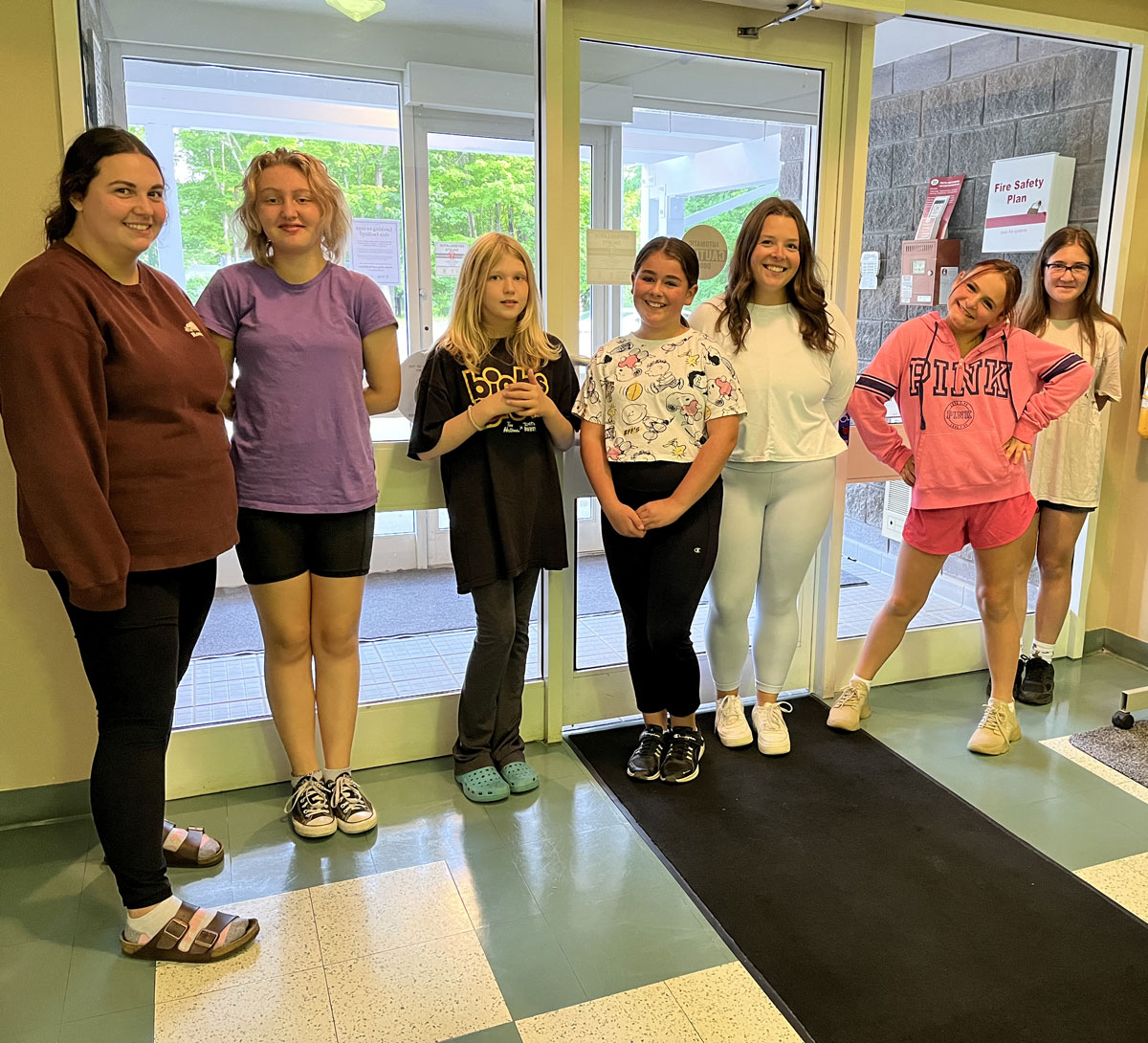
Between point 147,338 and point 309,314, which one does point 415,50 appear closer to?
point 309,314

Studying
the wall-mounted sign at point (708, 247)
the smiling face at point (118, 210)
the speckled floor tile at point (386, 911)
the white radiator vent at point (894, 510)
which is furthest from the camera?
the white radiator vent at point (894, 510)

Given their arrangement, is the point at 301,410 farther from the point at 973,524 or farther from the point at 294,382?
the point at 973,524

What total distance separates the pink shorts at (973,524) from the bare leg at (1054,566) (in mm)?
460

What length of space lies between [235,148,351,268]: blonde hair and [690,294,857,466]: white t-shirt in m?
0.96

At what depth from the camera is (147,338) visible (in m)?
1.71


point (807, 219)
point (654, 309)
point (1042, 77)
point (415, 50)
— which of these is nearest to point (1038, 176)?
point (1042, 77)

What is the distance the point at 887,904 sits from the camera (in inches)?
82.0

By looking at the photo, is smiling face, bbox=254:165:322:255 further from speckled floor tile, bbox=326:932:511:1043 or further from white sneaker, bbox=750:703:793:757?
white sneaker, bbox=750:703:793:757

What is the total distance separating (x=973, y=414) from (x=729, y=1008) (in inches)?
67.3

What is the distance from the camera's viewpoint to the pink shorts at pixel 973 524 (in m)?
2.72

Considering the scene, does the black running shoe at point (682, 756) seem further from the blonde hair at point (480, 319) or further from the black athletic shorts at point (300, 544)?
the blonde hair at point (480, 319)

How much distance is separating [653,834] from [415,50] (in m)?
2.06

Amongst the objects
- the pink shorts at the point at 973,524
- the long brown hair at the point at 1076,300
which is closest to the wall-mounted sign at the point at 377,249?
the pink shorts at the point at 973,524

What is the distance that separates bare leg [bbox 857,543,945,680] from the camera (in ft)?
9.27
